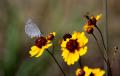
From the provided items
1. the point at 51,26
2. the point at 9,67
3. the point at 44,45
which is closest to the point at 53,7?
the point at 51,26

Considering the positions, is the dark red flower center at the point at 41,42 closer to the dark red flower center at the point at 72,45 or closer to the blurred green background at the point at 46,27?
the dark red flower center at the point at 72,45

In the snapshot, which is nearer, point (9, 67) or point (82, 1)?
point (9, 67)

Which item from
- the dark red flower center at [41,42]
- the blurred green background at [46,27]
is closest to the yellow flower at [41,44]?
the dark red flower center at [41,42]

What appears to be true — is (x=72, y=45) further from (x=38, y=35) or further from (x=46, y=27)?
(x=46, y=27)

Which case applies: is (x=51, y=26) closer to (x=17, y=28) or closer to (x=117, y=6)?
(x=17, y=28)

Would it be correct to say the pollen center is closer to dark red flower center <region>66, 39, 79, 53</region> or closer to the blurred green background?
dark red flower center <region>66, 39, 79, 53</region>

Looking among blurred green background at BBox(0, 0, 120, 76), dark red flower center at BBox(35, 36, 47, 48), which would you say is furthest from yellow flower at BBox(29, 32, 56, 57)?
blurred green background at BBox(0, 0, 120, 76)
